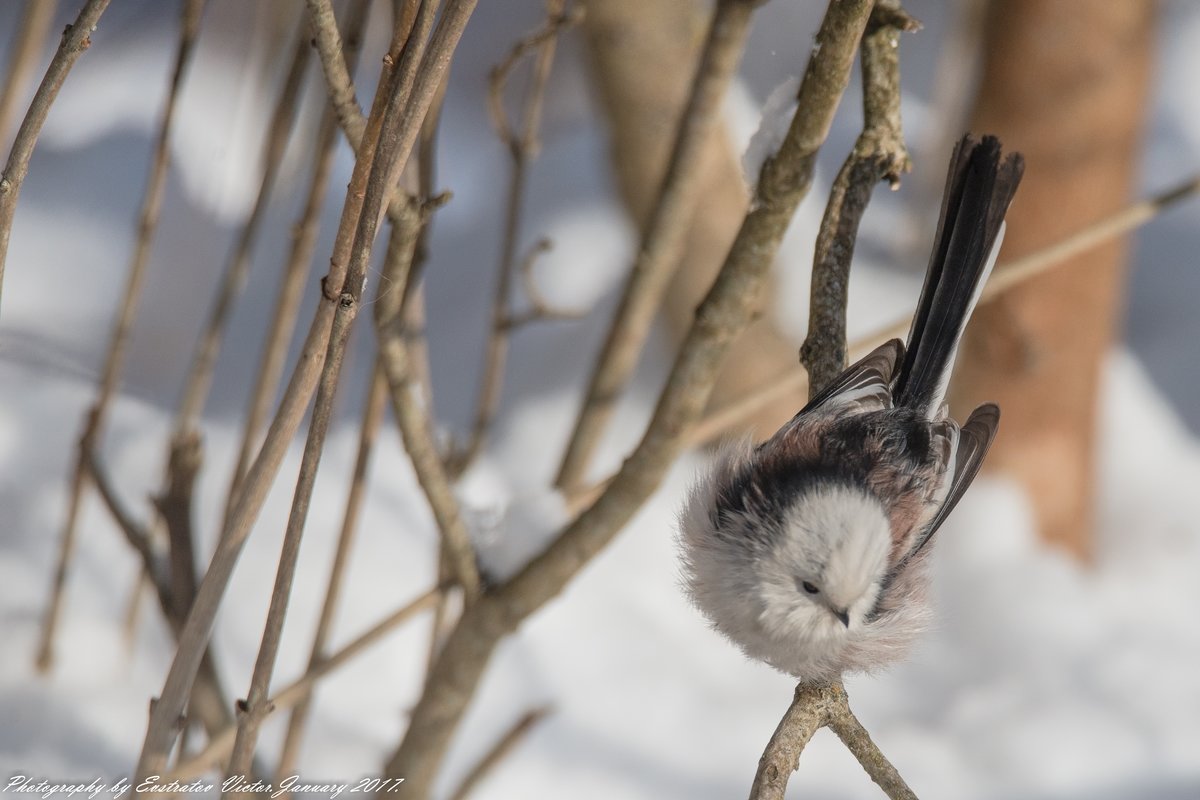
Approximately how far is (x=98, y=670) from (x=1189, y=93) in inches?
86.5

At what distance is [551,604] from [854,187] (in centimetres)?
80

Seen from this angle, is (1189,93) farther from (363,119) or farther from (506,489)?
(363,119)

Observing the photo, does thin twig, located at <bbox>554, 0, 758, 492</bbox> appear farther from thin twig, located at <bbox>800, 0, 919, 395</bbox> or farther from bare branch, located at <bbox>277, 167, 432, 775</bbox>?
bare branch, located at <bbox>277, 167, 432, 775</bbox>

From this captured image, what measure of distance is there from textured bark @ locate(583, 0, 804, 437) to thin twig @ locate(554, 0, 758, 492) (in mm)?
327

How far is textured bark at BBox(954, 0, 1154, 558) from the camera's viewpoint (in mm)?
1412

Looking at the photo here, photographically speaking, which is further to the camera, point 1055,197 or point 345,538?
point 1055,197

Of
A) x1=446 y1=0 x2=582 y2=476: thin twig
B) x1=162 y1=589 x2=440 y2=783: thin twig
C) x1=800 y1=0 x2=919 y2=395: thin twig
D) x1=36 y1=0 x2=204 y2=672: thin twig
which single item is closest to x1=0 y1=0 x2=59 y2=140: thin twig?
x1=36 y1=0 x2=204 y2=672: thin twig

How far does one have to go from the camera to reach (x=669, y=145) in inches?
50.4

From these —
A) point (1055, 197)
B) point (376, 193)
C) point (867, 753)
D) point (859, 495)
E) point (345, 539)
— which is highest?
point (1055, 197)

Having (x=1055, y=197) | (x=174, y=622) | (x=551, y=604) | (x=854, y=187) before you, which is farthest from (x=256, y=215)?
(x=1055, y=197)

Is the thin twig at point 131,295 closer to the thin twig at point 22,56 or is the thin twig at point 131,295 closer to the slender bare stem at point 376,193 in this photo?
the thin twig at point 22,56

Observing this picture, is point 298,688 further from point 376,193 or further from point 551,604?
point 551,604

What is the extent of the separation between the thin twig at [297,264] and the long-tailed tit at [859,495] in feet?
1.07

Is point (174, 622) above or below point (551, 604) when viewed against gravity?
below
